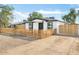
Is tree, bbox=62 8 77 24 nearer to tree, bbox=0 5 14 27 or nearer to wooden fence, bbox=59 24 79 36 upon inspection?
wooden fence, bbox=59 24 79 36

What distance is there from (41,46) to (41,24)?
18 cm

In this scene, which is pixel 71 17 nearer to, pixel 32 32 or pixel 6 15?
pixel 32 32

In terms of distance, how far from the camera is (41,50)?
8.36 feet

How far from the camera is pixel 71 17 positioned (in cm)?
256

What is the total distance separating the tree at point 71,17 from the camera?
2551 millimetres

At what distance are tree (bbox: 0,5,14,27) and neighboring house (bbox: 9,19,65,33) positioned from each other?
0.27 ft

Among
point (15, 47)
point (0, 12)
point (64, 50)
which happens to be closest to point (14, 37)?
point (15, 47)

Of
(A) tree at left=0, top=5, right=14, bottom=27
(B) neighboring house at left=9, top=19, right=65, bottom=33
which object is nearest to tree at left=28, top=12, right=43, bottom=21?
(B) neighboring house at left=9, top=19, right=65, bottom=33

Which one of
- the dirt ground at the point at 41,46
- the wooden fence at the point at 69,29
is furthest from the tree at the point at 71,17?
Result: the dirt ground at the point at 41,46

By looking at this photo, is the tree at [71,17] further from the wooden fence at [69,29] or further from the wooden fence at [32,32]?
the wooden fence at [32,32]

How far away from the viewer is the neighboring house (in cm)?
256
